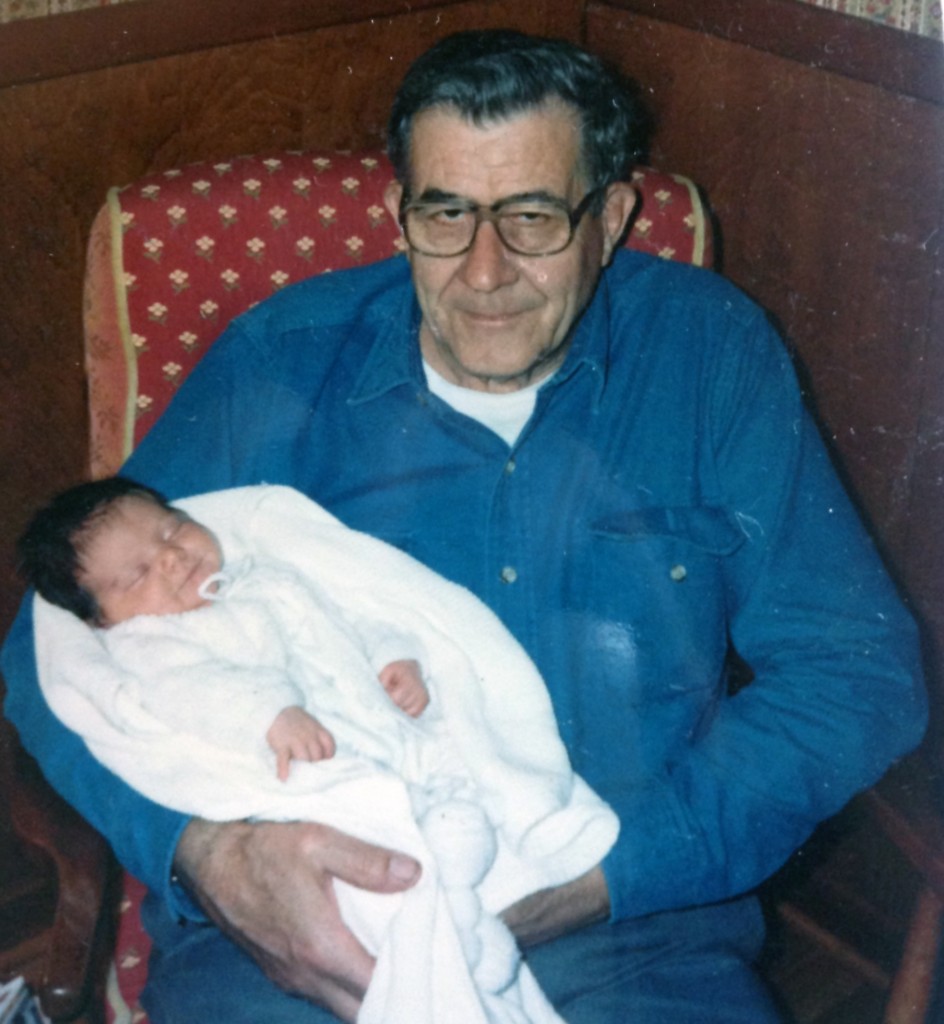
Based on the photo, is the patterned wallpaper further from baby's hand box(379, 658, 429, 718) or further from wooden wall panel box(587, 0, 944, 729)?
baby's hand box(379, 658, 429, 718)

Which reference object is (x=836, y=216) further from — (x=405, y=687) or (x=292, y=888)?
(x=292, y=888)

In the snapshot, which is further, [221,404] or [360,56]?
[360,56]

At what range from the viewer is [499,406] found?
1.63m

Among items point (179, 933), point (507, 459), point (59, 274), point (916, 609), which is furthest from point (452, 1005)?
point (59, 274)

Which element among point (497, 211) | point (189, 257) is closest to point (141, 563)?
point (189, 257)

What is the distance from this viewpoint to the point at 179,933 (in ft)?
4.76

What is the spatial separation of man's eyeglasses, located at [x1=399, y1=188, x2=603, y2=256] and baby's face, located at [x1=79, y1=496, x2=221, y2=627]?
0.50 meters

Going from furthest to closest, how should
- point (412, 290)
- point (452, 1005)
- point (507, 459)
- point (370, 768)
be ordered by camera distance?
point (412, 290)
point (507, 459)
point (370, 768)
point (452, 1005)

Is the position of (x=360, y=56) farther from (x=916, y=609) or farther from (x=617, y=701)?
(x=916, y=609)

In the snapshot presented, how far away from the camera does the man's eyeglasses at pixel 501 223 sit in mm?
1464

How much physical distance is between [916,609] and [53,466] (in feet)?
5.19

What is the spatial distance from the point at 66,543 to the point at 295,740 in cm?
40

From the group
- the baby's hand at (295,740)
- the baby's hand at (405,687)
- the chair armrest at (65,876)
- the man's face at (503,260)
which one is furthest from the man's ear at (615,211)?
the chair armrest at (65,876)

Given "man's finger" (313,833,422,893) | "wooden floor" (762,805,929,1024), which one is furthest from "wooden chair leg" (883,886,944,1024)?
"man's finger" (313,833,422,893)
